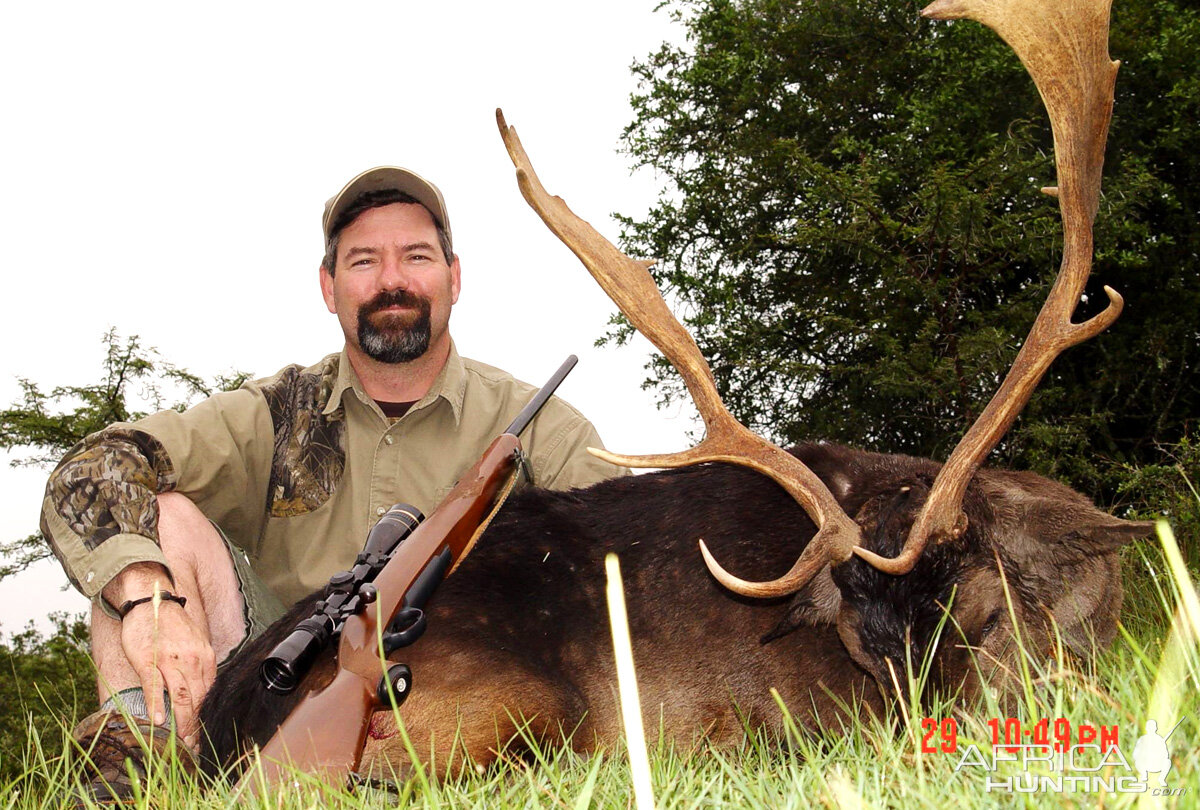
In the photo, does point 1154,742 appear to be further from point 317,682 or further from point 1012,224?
point 1012,224

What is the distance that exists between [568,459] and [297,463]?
1.27 metres

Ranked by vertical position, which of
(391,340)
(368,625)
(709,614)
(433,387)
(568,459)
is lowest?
(709,614)

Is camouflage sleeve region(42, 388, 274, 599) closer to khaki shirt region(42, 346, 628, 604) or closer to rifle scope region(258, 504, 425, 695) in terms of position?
khaki shirt region(42, 346, 628, 604)

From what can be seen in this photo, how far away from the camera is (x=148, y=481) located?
4105mm

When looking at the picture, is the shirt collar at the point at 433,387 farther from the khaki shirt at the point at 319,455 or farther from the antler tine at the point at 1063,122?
the antler tine at the point at 1063,122

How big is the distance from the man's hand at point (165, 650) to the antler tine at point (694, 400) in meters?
1.64

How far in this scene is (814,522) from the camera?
3.55 metres

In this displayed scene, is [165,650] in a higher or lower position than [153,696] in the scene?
higher

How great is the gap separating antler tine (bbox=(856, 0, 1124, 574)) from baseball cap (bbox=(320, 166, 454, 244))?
8.70ft

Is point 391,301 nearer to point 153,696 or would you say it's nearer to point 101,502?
point 101,502

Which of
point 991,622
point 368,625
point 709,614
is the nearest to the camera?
point 368,625

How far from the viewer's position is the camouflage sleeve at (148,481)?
12.5ft

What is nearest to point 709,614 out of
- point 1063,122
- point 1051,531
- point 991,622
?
point 991,622
